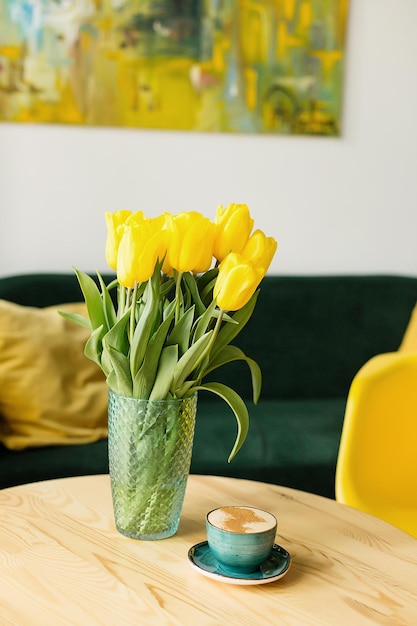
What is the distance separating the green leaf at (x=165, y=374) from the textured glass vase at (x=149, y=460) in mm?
13

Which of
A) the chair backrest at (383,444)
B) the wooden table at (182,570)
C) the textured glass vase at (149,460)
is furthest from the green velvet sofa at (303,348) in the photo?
the textured glass vase at (149,460)

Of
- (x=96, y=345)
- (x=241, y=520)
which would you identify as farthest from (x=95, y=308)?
(x=241, y=520)

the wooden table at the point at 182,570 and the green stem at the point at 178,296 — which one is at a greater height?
the green stem at the point at 178,296

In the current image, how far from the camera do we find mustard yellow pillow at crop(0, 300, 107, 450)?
2309 millimetres

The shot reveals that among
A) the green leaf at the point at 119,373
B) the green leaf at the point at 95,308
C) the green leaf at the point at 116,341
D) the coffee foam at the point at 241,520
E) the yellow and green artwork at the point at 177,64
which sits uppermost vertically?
the yellow and green artwork at the point at 177,64

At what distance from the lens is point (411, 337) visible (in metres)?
2.86

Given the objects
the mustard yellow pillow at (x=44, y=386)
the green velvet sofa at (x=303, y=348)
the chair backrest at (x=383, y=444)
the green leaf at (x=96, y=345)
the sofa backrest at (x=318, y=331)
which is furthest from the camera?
the sofa backrest at (x=318, y=331)

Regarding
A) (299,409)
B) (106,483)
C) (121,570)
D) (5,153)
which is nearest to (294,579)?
(121,570)

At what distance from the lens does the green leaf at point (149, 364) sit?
46.7 inches

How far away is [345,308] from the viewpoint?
3.03m

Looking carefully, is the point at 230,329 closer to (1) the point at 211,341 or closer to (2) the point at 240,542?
(1) the point at 211,341

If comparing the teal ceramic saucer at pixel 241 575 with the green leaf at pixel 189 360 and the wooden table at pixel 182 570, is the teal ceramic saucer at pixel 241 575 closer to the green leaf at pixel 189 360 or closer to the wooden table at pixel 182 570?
the wooden table at pixel 182 570

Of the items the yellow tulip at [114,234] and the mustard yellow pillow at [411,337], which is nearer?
the yellow tulip at [114,234]

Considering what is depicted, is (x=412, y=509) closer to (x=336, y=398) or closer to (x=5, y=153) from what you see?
(x=336, y=398)
